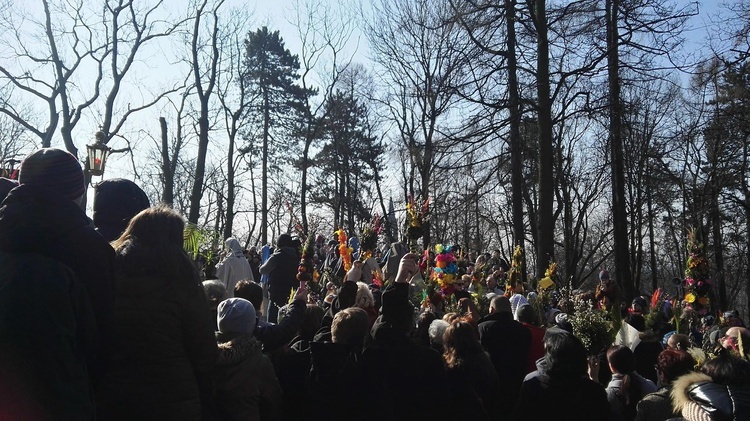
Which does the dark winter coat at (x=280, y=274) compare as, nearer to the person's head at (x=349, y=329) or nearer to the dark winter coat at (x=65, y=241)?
the person's head at (x=349, y=329)

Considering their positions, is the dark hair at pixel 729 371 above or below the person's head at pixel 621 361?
above

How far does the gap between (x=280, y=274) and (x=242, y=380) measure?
7066 millimetres

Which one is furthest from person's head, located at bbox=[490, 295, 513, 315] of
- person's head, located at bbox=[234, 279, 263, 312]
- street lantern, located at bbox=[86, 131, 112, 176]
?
street lantern, located at bbox=[86, 131, 112, 176]

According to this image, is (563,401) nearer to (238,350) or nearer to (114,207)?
(238,350)

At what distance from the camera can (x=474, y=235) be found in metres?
44.9

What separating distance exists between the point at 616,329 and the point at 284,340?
3665 mm

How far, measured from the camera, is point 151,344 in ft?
9.87

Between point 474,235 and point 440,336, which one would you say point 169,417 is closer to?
point 440,336

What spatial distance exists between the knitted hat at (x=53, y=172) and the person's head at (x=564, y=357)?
285 centimetres

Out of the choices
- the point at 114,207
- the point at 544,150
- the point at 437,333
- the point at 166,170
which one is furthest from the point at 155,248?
the point at 166,170

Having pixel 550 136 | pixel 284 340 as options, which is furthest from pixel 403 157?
pixel 284 340

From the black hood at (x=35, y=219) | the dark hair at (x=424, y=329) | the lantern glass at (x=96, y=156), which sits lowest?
the dark hair at (x=424, y=329)

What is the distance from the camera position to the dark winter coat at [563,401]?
4047mm

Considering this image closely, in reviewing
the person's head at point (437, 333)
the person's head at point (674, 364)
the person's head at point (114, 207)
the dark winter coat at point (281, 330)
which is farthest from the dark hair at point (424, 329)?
the person's head at point (114, 207)
